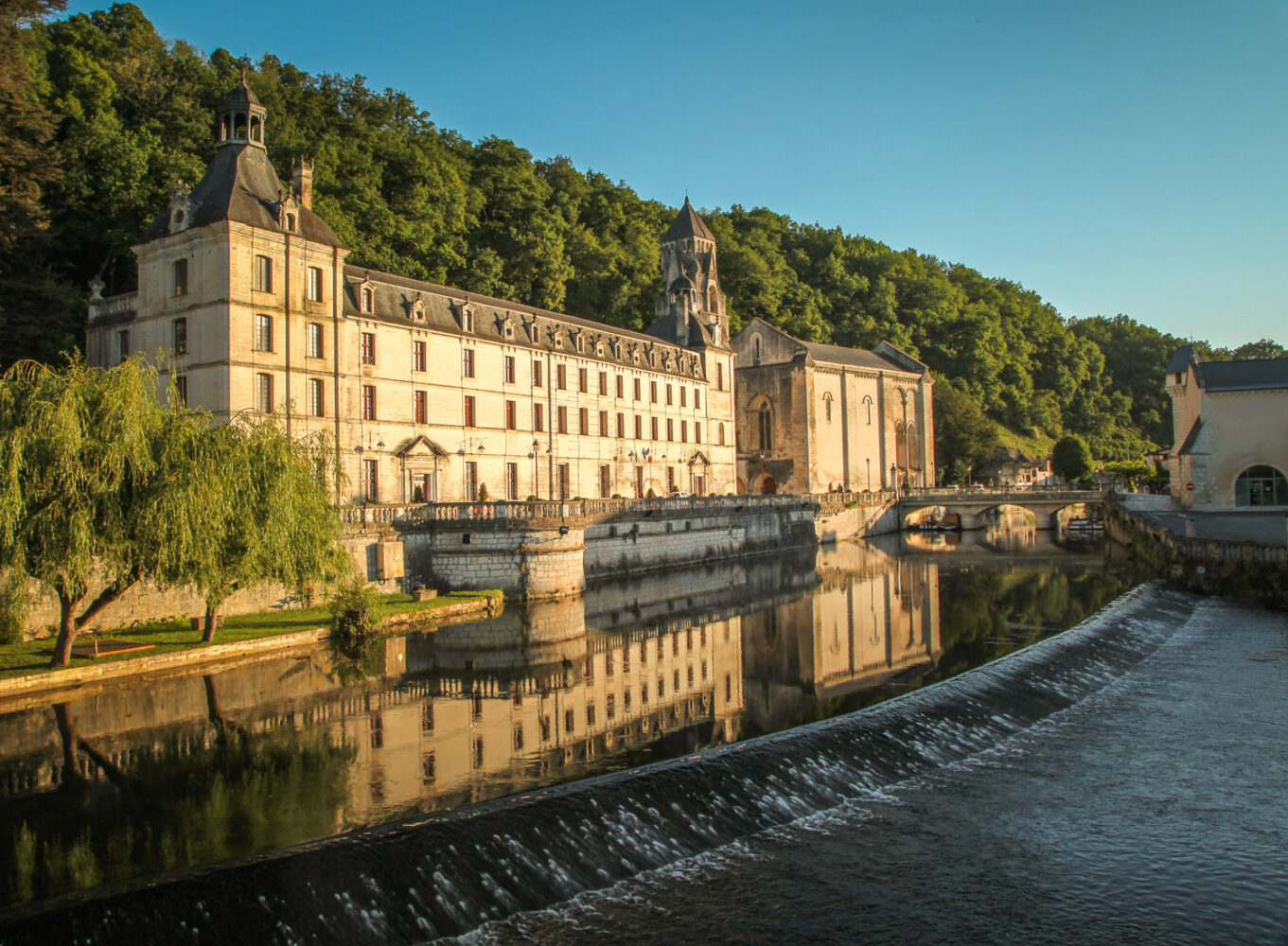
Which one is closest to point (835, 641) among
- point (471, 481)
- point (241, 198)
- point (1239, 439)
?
point (471, 481)

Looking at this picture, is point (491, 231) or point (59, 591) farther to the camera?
point (491, 231)

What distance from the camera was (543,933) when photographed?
31.1 ft

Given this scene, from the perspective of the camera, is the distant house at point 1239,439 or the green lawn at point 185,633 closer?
the green lawn at point 185,633

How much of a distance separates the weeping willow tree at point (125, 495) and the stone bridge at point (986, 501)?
181 feet

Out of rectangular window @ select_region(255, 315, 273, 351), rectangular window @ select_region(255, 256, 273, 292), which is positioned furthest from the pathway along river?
rectangular window @ select_region(255, 256, 273, 292)

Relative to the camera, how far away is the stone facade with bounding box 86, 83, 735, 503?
3278 centimetres

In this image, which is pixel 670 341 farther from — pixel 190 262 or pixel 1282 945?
pixel 1282 945

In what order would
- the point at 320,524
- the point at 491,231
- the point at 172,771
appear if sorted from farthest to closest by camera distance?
the point at 491,231
the point at 320,524
the point at 172,771

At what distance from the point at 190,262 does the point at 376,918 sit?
3020 centimetres

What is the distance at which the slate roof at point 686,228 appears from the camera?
67250 mm

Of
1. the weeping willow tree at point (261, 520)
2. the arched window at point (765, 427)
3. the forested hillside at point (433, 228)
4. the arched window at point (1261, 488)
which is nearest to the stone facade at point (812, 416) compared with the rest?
the arched window at point (765, 427)

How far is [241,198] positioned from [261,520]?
16.6m

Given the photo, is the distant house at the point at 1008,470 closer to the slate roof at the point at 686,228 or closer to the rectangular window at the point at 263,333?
the slate roof at the point at 686,228

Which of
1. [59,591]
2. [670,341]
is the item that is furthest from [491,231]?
[59,591]
